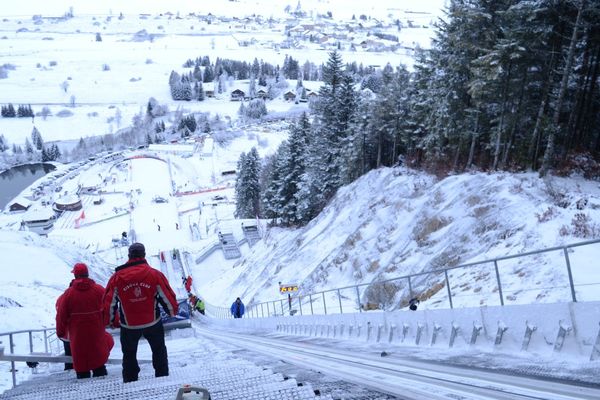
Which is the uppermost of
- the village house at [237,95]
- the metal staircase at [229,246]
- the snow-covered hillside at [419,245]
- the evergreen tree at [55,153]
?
the snow-covered hillside at [419,245]

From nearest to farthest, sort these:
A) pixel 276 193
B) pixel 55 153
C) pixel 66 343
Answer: pixel 66 343
pixel 276 193
pixel 55 153

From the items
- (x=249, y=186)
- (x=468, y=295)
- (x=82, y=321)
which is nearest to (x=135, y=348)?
(x=82, y=321)

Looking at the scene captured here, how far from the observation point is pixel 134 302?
→ 583cm

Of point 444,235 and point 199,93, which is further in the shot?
point 199,93

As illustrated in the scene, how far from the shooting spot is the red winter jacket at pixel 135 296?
579 cm

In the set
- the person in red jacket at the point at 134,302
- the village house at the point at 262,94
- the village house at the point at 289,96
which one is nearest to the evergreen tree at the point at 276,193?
the person in red jacket at the point at 134,302

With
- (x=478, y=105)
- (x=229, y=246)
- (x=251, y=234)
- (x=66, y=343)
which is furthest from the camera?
(x=251, y=234)

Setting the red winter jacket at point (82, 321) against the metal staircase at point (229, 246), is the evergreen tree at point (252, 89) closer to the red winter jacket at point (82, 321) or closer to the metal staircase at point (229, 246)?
the metal staircase at point (229, 246)

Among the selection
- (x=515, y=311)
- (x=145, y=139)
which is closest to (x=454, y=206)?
(x=515, y=311)

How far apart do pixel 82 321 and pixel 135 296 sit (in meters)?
1.23

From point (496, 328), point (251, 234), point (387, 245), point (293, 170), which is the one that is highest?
point (496, 328)

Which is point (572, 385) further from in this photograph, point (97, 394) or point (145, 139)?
point (145, 139)

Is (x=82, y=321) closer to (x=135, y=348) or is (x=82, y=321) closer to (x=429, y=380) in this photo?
(x=135, y=348)

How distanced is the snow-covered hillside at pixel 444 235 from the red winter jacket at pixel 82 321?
5.86m
